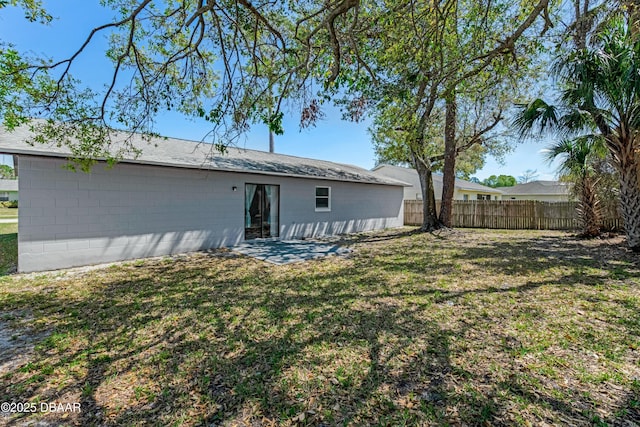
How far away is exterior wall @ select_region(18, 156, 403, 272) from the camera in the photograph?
19.2 feet

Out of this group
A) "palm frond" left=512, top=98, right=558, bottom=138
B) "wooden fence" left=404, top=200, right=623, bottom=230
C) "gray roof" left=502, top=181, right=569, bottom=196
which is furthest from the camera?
"gray roof" left=502, top=181, right=569, bottom=196

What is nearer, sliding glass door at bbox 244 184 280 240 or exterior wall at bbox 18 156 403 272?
exterior wall at bbox 18 156 403 272

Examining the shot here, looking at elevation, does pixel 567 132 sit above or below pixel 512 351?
above

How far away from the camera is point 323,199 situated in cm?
1197

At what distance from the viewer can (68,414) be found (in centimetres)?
215

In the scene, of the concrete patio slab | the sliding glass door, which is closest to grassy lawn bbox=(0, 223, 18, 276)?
the concrete patio slab

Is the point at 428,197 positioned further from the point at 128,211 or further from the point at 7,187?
the point at 7,187

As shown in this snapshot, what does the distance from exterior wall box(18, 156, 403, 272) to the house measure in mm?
17

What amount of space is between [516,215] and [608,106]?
8.34 metres

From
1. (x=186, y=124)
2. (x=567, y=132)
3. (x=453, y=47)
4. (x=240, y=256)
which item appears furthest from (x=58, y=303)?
(x=567, y=132)

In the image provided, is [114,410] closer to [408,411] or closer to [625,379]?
[408,411]

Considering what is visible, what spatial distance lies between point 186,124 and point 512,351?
7560 millimetres

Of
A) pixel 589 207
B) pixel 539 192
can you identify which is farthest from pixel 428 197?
pixel 539 192

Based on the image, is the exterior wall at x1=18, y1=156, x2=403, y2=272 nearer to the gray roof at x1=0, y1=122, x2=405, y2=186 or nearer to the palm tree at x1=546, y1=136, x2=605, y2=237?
the gray roof at x1=0, y1=122, x2=405, y2=186
